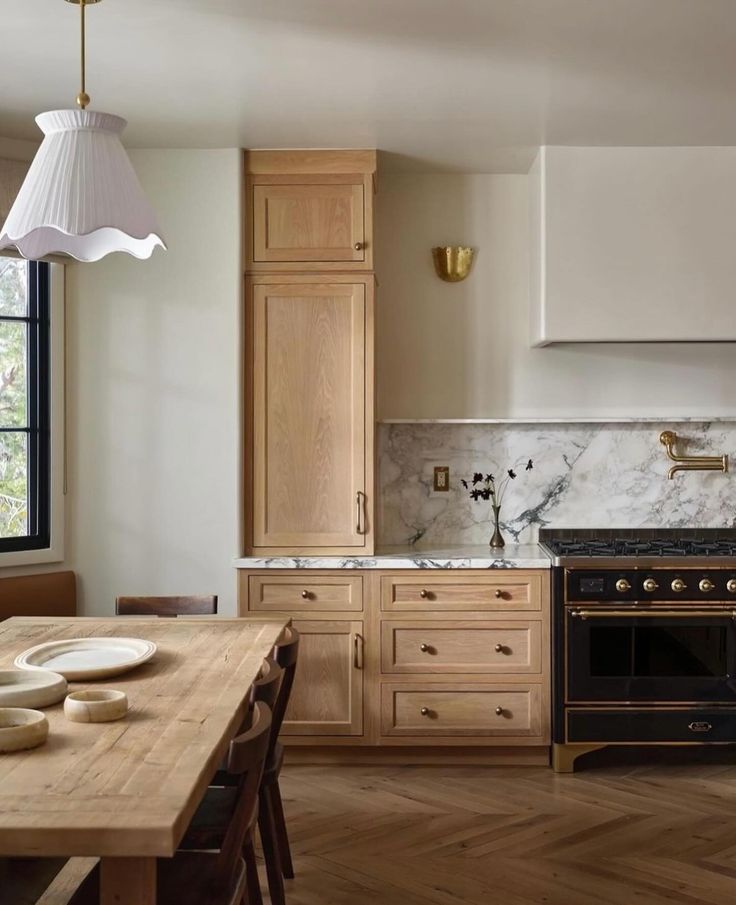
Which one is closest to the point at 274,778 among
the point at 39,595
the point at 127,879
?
the point at 127,879

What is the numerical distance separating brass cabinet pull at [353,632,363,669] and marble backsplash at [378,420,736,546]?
65cm

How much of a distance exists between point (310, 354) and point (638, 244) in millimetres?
1447

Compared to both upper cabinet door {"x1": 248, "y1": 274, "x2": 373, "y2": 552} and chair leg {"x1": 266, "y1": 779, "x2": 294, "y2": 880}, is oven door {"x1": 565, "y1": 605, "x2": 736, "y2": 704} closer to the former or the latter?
upper cabinet door {"x1": 248, "y1": 274, "x2": 373, "y2": 552}

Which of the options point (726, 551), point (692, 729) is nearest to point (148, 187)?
point (726, 551)

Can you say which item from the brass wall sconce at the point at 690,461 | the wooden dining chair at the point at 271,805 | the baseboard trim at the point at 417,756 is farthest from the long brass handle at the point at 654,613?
the wooden dining chair at the point at 271,805

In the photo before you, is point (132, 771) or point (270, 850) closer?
point (132, 771)

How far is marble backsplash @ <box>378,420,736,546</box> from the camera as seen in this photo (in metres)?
4.73

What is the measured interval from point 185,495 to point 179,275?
927 mm

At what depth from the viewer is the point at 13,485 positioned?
168 inches

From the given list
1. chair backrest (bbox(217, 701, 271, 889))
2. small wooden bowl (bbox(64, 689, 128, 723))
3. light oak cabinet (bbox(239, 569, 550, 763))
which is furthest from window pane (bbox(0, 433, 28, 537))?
chair backrest (bbox(217, 701, 271, 889))

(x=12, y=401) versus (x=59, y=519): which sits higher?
(x=12, y=401)

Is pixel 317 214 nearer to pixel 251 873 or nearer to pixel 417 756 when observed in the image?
pixel 417 756

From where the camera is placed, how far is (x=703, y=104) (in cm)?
378

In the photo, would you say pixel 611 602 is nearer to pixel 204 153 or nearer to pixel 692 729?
pixel 692 729
